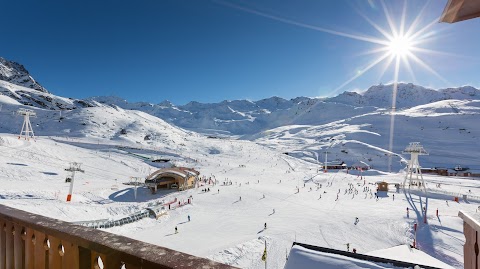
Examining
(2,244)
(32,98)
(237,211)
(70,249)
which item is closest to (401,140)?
(237,211)

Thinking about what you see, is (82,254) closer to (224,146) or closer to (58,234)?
(58,234)

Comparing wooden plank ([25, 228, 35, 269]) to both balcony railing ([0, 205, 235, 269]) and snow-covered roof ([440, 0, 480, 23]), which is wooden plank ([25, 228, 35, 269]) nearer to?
balcony railing ([0, 205, 235, 269])

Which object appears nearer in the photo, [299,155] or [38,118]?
[299,155]

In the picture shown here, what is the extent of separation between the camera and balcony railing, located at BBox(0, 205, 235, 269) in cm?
172

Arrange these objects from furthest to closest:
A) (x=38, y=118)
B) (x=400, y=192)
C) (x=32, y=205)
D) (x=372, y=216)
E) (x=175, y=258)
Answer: (x=38, y=118)
(x=400, y=192)
(x=372, y=216)
(x=32, y=205)
(x=175, y=258)

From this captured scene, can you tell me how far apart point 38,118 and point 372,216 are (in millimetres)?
115596

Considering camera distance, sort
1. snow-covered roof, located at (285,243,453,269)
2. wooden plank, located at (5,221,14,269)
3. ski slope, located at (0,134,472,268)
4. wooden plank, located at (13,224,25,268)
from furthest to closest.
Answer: ski slope, located at (0,134,472,268), snow-covered roof, located at (285,243,453,269), wooden plank, located at (5,221,14,269), wooden plank, located at (13,224,25,268)

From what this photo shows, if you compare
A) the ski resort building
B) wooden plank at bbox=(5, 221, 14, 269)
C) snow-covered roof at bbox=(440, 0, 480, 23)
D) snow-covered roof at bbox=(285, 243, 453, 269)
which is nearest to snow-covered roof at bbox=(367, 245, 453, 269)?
snow-covered roof at bbox=(285, 243, 453, 269)

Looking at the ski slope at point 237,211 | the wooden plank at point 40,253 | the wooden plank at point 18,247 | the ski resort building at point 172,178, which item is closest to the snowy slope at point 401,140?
the ski slope at point 237,211

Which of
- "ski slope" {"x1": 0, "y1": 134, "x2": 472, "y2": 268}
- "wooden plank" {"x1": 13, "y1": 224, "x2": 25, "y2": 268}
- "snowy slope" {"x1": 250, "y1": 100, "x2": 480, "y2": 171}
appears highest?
"snowy slope" {"x1": 250, "y1": 100, "x2": 480, "y2": 171}

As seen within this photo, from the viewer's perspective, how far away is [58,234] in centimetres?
235

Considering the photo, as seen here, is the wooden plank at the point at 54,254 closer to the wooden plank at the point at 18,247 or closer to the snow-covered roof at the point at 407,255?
the wooden plank at the point at 18,247

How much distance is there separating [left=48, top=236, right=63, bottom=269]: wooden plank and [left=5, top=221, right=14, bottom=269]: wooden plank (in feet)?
2.86

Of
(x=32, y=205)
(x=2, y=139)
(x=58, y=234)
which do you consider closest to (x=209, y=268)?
(x=58, y=234)
